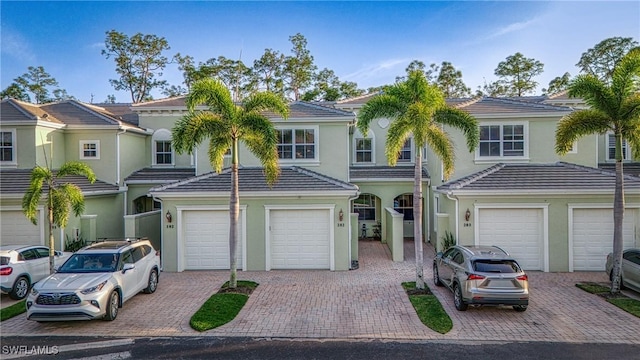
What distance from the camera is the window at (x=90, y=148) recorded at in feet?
55.3

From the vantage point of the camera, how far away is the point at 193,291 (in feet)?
35.3

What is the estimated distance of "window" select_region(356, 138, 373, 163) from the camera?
20531 millimetres

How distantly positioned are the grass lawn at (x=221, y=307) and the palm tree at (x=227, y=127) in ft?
1.43

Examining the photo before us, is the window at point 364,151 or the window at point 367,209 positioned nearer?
the window at point 367,209

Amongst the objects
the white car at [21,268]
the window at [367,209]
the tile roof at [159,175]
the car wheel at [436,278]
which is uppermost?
the tile roof at [159,175]

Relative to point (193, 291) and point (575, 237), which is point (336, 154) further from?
point (575, 237)

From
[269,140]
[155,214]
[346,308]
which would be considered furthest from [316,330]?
[155,214]

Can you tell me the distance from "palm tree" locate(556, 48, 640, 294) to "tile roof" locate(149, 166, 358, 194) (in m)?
7.57

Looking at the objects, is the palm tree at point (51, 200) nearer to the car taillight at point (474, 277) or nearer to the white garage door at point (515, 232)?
the car taillight at point (474, 277)

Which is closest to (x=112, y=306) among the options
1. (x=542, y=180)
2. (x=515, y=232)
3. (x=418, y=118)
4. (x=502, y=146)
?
(x=418, y=118)

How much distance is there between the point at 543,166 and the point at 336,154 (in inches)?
343

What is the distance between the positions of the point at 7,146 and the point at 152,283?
36.3 ft

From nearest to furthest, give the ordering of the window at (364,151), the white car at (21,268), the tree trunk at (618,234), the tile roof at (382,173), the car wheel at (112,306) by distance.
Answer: the car wheel at (112,306)
the white car at (21,268)
the tree trunk at (618,234)
the tile roof at (382,173)
the window at (364,151)

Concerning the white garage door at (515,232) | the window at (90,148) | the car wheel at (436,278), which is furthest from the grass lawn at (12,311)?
the white garage door at (515,232)
